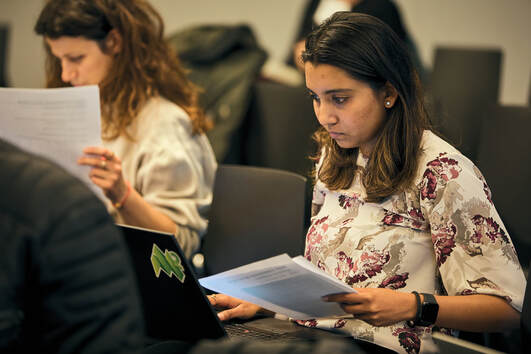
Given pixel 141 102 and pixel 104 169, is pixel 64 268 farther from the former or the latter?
pixel 141 102

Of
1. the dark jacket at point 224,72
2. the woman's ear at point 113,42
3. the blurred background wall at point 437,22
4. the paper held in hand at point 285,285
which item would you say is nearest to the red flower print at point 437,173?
the paper held in hand at point 285,285

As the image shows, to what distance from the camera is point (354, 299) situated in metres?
1.03

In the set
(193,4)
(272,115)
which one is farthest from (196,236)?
(193,4)

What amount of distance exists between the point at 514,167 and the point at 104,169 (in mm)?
1128

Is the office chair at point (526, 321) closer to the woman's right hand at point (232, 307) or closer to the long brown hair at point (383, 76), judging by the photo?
the long brown hair at point (383, 76)

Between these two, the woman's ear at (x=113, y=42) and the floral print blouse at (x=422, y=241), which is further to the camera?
the woman's ear at (x=113, y=42)

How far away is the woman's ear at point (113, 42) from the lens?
1.74 m

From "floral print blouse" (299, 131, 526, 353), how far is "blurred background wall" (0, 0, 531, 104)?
2.12 metres

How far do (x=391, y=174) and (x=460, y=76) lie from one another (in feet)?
6.22

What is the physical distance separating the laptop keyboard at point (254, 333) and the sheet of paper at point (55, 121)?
503 millimetres

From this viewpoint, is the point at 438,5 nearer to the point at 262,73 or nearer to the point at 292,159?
the point at 262,73

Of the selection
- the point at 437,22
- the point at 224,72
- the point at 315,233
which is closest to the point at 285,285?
the point at 315,233

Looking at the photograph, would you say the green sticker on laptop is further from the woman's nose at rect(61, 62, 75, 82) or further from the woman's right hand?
the woman's nose at rect(61, 62, 75, 82)

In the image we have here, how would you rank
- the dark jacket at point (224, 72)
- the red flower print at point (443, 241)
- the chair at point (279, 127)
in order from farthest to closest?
the dark jacket at point (224, 72)
the chair at point (279, 127)
the red flower print at point (443, 241)
